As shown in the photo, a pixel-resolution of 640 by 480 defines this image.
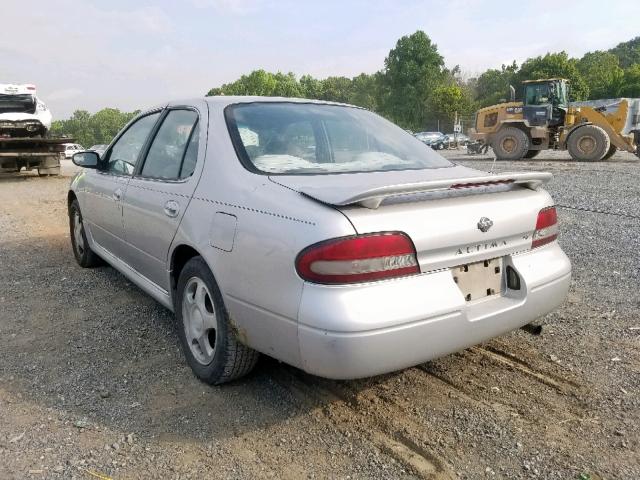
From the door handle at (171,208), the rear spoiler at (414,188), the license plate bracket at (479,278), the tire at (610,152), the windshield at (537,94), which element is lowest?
the tire at (610,152)

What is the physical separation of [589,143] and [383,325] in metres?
17.8

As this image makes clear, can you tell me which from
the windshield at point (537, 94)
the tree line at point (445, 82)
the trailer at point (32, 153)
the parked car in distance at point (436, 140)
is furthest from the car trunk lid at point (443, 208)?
the tree line at point (445, 82)

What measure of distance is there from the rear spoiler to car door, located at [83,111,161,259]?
6.75 ft

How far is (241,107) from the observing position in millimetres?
3209

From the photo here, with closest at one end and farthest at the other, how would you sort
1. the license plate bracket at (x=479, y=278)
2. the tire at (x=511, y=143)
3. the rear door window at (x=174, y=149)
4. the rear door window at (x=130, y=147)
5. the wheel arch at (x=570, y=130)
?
1. the license plate bracket at (x=479, y=278)
2. the rear door window at (x=174, y=149)
3. the rear door window at (x=130, y=147)
4. the wheel arch at (x=570, y=130)
5. the tire at (x=511, y=143)

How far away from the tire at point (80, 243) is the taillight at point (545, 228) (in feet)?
12.9

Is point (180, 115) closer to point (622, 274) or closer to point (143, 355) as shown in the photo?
point (143, 355)

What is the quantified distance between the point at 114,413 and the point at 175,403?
297 mm

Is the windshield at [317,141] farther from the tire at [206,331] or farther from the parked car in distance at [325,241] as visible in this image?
the tire at [206,331]

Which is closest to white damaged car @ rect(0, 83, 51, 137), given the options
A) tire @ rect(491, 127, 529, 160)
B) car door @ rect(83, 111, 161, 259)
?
car door @ rect(83, 111, 161, 259)

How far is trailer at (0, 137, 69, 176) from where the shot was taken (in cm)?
1390

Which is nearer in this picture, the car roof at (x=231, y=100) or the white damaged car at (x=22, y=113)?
the car roof at (x=231, y=100)

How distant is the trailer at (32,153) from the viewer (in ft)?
45.6

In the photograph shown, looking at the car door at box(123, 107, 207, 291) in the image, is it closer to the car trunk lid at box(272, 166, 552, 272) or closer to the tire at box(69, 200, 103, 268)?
the car trunk lid at box(272, 166, 552, 272)
